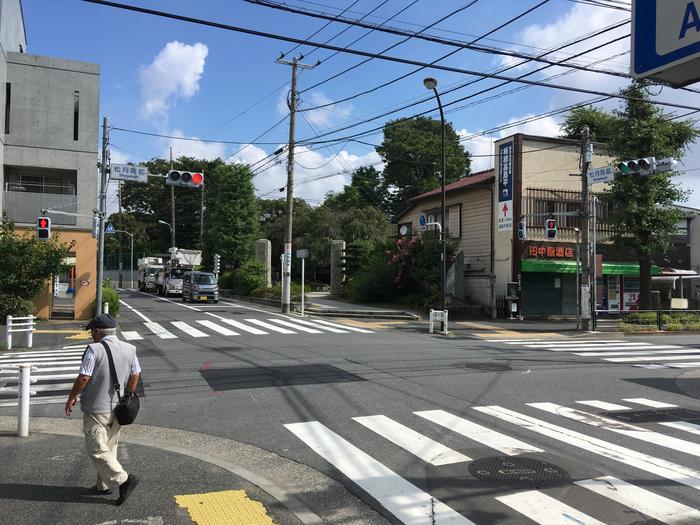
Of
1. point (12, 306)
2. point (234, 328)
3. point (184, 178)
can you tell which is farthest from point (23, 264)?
point (234, 328)

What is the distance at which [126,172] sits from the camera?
694 inches

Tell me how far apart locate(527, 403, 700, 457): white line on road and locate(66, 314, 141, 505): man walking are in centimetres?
598

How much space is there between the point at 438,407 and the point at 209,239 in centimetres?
4430

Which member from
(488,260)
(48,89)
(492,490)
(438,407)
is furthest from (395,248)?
(492,490)

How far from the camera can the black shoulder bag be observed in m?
4.85

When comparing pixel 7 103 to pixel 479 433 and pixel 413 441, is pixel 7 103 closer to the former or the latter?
pixel 413 441

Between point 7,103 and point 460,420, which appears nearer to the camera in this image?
point 460,420

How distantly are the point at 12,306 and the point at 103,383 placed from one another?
62.9ft

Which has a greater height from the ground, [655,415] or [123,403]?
[123,403]

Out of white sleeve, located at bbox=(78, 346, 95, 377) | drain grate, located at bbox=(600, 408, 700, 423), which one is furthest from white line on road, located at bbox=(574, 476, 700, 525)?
white sleeve, located at bbox=(78, 346, 95, 377)

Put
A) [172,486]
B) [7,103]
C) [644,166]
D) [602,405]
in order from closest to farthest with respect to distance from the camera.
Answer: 1. [172,486]
2. [602,405]
3. [644,166]
4. [7,103]

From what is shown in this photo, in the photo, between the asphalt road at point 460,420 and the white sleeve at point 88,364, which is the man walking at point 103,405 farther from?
the asphalt road at point 460,420

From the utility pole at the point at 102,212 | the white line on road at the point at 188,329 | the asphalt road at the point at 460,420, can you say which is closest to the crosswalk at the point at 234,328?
the white line on road at the point at 188,329

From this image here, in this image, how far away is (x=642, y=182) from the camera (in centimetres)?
2536
